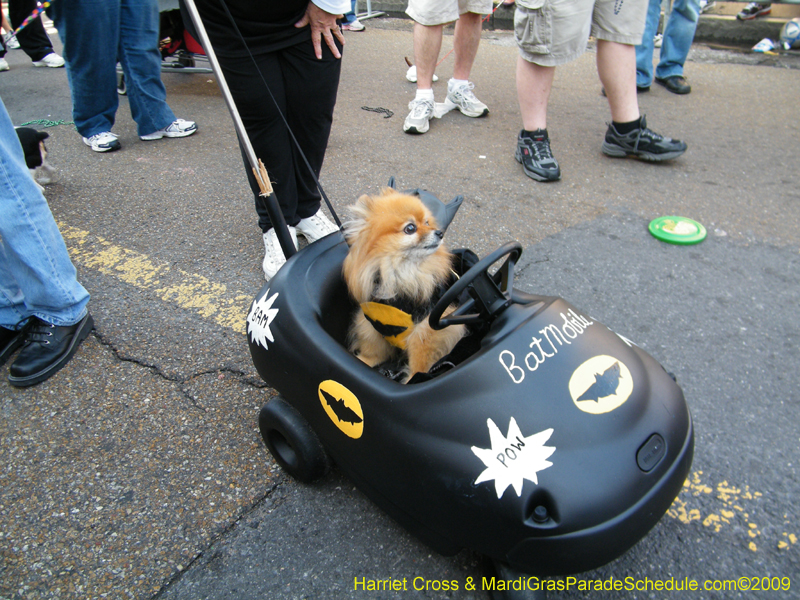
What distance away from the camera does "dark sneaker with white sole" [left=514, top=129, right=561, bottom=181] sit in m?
3.48

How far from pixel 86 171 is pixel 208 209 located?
124cm

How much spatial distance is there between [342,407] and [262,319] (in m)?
0.47

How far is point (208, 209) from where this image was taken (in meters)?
3.30

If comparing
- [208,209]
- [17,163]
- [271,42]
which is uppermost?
[271,42]

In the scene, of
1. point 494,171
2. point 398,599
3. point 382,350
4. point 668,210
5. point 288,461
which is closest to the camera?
point 398,599

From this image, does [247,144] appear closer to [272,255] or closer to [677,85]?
[272,255]

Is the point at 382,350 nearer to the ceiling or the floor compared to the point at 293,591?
nearer to the ceiling

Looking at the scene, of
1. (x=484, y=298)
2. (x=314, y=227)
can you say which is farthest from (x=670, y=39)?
(x=484, y=298)

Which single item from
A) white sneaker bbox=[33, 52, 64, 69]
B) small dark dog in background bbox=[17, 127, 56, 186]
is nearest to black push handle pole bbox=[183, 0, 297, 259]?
small dark dog in background bbox=[17, 127, 56, 186]

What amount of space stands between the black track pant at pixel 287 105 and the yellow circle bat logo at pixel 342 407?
1137 mm

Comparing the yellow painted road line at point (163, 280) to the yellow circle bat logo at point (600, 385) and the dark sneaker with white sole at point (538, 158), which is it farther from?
the dark sneaker with white sole at point (538, 158)

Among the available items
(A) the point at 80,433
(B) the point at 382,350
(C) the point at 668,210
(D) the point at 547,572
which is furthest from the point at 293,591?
(C) the point at 668,210

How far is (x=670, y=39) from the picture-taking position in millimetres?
4898

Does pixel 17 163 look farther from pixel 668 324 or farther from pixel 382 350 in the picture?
pixel 668 324
